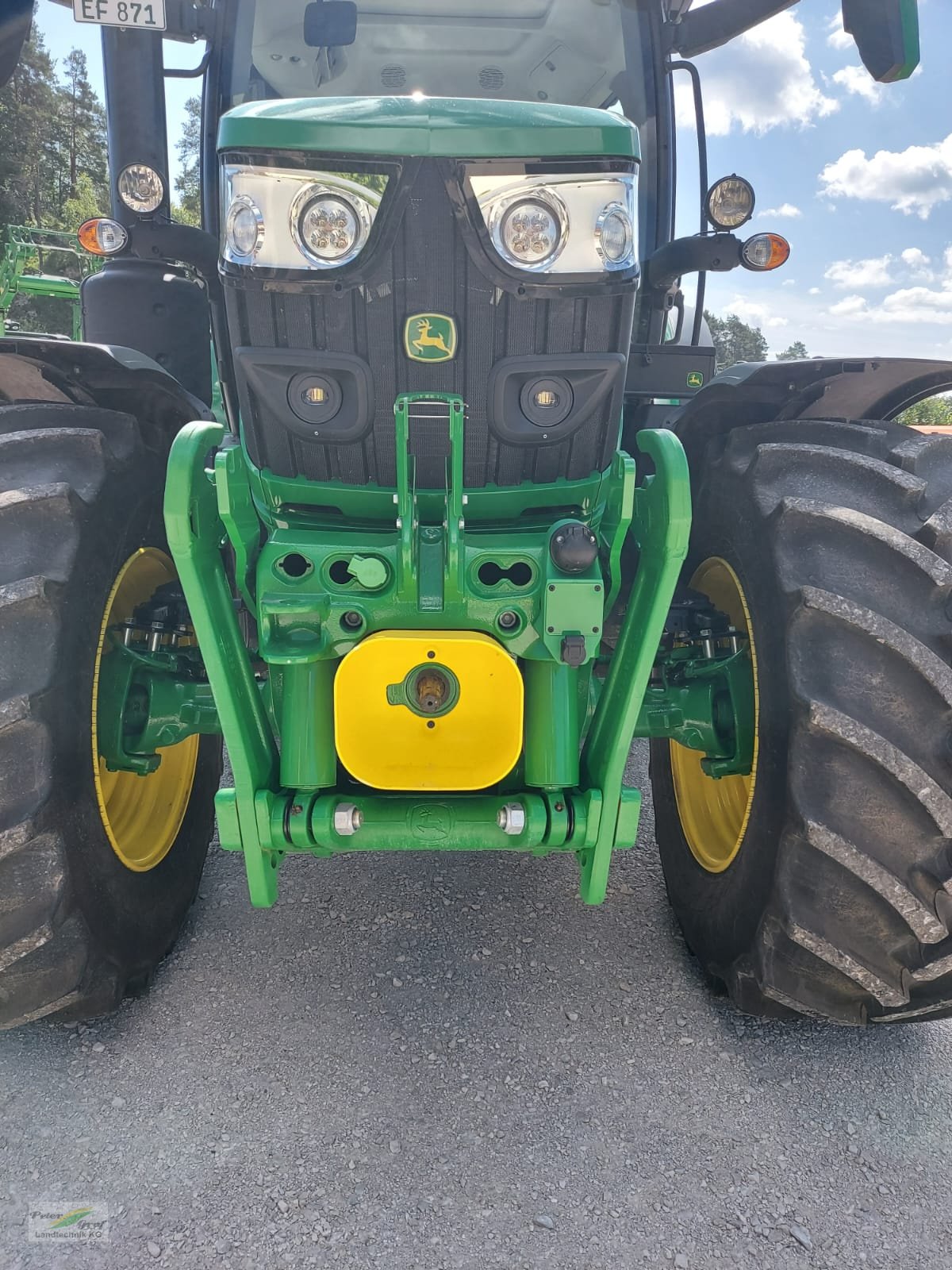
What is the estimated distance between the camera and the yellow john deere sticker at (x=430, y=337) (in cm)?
167

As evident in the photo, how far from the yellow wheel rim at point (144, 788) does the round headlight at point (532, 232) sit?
44.8 inches

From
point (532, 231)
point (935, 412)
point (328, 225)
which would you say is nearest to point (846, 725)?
point (532, 231)

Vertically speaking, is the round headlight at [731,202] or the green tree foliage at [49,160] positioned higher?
the green tree foliage at [49,160]

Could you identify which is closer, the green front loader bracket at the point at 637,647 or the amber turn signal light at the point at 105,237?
the green front loader bracket at the point at 637,647

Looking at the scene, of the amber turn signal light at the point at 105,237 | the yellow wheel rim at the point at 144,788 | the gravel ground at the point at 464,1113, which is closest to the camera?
the gravel ground at the point at 464,1113

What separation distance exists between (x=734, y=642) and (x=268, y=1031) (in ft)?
4.72

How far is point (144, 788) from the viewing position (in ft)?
7.95

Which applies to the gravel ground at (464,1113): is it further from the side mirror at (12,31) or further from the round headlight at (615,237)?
the side mirror at (12,31)

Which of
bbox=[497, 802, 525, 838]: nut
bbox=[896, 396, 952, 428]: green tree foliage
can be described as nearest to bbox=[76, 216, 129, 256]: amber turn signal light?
bbox=[497, 802, 525, 838]: nut

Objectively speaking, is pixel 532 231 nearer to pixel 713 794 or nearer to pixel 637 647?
pixel 637 647

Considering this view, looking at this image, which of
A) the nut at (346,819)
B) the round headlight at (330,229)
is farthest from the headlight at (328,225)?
the nut at (346,819)

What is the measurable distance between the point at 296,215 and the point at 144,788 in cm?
156

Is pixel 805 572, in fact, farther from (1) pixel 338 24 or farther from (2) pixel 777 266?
(1) pixel 338 24

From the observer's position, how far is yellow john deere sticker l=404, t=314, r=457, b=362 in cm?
167
